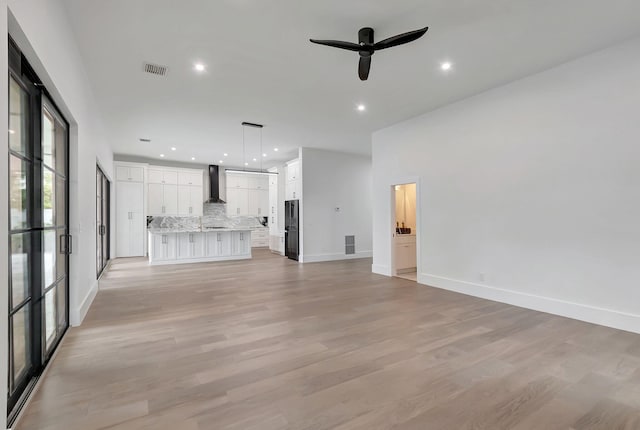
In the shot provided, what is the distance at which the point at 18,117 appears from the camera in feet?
6.73

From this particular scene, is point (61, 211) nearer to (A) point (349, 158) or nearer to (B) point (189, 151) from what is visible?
(B) point (189, 151)

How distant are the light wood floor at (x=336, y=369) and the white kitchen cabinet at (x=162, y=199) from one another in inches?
241

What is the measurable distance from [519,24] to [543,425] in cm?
342

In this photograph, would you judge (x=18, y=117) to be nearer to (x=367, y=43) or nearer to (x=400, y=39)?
(x=367, y=43)

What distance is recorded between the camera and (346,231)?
347 inches

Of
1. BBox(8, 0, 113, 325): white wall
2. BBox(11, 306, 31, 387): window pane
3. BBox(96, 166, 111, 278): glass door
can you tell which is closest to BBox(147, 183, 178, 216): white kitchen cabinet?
BBox(96, 166, 111, 278): glass door

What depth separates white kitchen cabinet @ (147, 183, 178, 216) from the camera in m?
9.72

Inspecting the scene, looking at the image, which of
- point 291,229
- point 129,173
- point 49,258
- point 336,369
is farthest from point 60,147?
point 129,173

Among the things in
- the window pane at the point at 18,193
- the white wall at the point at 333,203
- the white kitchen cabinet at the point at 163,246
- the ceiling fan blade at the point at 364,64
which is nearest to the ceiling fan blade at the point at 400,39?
the ceiling fan blade at the point at 364,64

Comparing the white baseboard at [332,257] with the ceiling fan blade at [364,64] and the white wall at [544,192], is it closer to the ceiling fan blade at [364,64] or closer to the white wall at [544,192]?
the white wall at [544,192]

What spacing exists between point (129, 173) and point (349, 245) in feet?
23.4

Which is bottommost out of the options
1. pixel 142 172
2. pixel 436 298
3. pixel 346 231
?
pixel 436 298

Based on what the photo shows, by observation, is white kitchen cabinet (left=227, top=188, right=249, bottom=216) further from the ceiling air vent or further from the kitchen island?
the ceiling air vent

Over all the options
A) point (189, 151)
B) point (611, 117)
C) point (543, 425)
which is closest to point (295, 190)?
point (189, 151)
